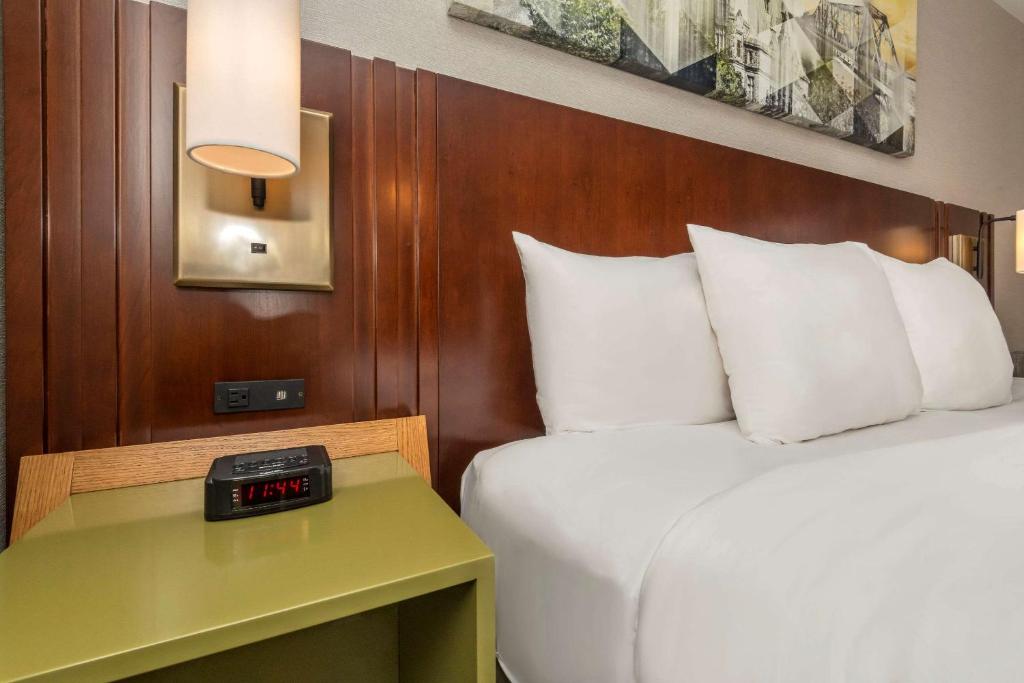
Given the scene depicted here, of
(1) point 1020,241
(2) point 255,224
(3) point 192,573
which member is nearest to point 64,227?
(2) point 255,224

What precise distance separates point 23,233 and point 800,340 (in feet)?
4.85

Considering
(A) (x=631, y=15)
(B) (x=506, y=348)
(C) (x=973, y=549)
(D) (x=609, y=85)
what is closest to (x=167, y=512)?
(B) (x=506, y=348)

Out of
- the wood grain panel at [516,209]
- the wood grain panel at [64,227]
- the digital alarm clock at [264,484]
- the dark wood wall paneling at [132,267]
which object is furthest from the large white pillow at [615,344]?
the wood grain panel at [64,227]

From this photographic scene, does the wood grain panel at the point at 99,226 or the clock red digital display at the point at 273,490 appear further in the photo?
the wood grain panel at the point at 99,226

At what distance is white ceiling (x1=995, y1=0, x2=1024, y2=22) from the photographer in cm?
280

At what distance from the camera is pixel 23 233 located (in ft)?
2.78

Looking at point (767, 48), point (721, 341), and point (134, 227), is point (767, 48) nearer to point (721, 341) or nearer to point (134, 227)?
point (721, 341)

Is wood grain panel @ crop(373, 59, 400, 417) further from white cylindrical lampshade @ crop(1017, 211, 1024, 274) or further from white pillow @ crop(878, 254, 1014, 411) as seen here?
white cylindrical lampshade @ crop(1017, 211, 1024, 274)

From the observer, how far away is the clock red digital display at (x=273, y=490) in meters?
0.74

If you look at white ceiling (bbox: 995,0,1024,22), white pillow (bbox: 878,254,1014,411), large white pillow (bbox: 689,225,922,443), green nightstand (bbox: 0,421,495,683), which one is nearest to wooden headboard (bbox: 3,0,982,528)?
green nightstand (bbox: 0,421,495,683)

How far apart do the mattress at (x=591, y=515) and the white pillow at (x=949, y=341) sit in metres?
0.37

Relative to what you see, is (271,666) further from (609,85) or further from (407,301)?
(609,85)

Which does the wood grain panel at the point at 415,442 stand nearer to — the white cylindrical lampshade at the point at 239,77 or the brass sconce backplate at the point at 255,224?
the brass sconce backplate at the point at 255,224

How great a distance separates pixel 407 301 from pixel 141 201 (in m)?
0.54
